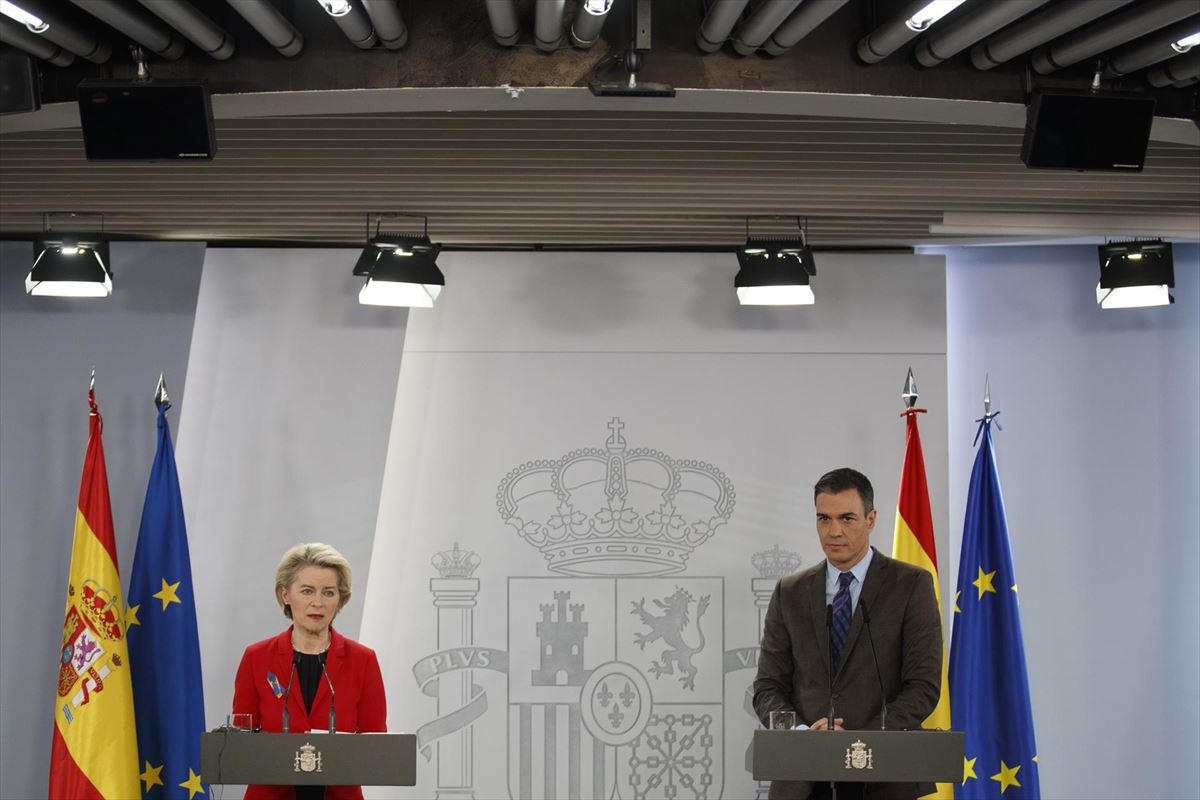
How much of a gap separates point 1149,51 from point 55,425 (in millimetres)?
4798

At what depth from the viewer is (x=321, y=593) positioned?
3764mm

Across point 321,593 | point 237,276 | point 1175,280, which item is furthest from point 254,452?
point 1175,280

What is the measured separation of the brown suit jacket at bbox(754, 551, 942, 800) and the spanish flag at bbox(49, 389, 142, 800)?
2.81 meters

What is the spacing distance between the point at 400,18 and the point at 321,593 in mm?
1661

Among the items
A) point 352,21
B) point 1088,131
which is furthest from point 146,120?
point 1088,131

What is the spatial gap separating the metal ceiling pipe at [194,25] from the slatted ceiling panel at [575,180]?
0.70 meters

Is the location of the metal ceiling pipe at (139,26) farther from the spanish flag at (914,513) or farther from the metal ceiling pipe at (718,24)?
the spanish flag at (914,513)

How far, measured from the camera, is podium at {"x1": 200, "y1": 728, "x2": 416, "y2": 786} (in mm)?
3041

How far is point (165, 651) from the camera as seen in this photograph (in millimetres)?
5277

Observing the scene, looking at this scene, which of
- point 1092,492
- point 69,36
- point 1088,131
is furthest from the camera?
point 1092,492

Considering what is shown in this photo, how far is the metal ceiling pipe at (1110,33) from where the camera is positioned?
294cm

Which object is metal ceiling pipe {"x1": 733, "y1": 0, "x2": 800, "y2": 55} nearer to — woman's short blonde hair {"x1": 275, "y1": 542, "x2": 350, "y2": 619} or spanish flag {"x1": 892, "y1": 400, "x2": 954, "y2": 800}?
woman's short blonde hair {"x1": 275, "y1": 542, "x2": 350, "y2": 619}

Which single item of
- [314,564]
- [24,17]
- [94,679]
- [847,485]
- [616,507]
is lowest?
[94,679]

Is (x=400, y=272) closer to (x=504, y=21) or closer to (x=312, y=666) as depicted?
(x=312, y=666)
